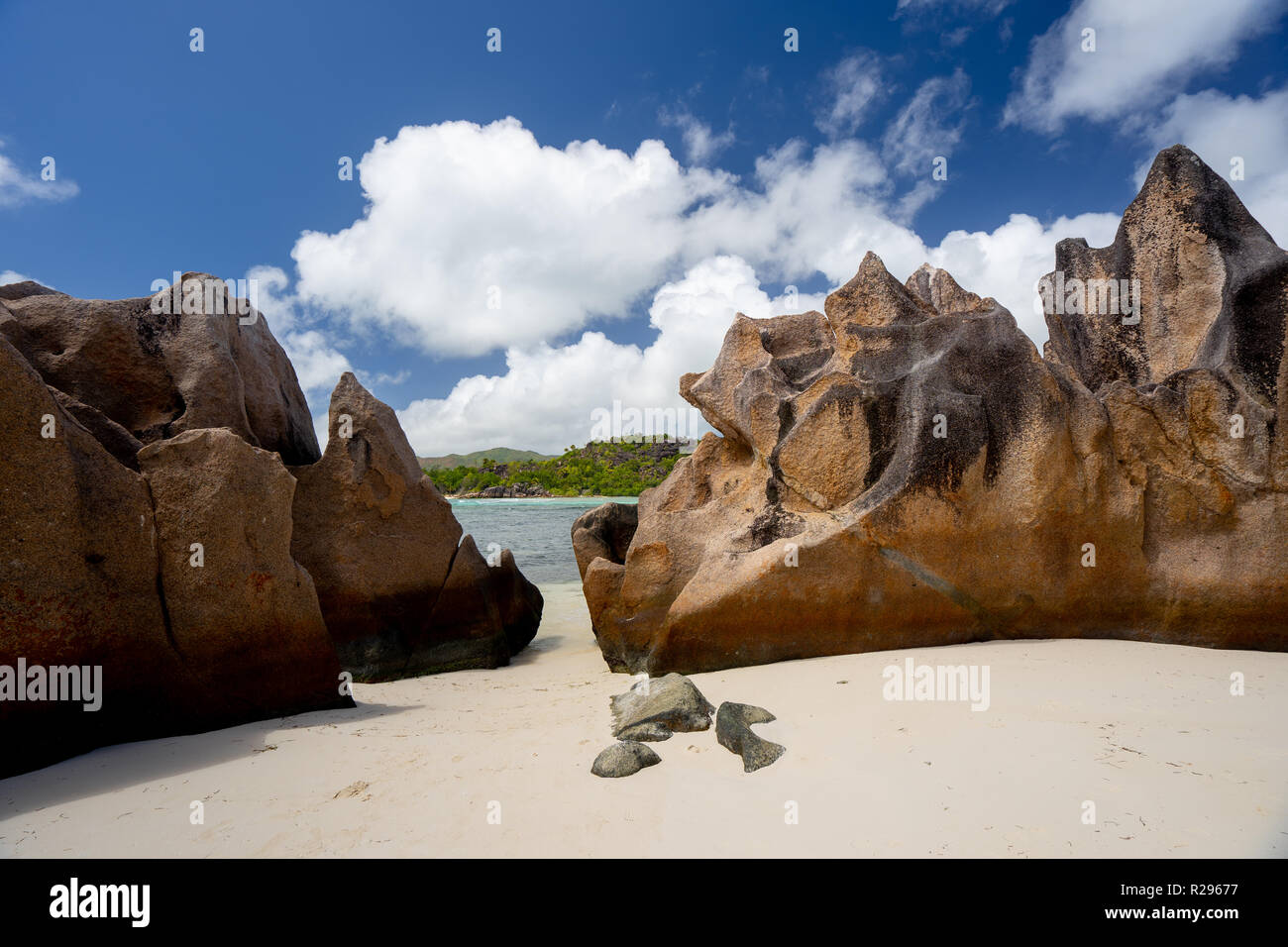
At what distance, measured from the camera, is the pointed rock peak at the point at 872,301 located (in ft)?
20.8

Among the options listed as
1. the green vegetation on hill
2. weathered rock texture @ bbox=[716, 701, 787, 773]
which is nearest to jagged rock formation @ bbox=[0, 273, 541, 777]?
weathered rock texture @ bbox=[716, 701, 787, 773]

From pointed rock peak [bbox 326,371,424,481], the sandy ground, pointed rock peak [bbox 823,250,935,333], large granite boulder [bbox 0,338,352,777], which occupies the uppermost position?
pointed rock peak [bbox 823,250,935,333]

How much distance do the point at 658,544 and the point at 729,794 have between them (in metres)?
3.58

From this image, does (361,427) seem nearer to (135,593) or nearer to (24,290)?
(24,290)

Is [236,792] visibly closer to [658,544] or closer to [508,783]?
[508,783]

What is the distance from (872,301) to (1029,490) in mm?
2222

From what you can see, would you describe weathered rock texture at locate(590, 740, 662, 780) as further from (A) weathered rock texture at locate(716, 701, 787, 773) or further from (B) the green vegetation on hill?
(B) the green vegetation on hill

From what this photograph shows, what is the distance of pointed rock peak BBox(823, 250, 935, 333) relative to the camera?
6.33m

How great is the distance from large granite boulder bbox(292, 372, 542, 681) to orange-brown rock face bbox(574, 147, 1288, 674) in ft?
9.21

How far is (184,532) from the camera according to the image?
4336 millimetres

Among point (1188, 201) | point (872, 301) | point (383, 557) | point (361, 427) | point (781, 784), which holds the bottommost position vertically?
point (781, 784)

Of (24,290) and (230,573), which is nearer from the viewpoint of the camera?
(230,573)

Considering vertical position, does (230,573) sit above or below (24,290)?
below

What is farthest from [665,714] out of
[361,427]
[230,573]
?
[361,427]
